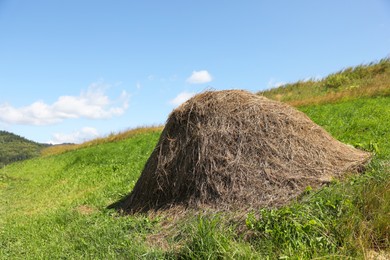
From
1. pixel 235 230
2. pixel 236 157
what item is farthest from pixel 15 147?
pixel 235 230

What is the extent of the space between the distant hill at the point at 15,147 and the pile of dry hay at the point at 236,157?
95768 mm

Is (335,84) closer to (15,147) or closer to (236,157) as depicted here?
(236,157)

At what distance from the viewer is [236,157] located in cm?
633

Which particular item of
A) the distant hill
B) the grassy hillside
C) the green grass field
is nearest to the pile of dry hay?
the green grass field

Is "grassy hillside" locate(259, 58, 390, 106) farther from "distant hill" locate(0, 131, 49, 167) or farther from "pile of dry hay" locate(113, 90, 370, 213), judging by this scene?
"distant hill" locate(0, 131, 49, 167)

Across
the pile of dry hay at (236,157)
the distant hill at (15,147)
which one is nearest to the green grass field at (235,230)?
the pile of dry hay at (236,157)

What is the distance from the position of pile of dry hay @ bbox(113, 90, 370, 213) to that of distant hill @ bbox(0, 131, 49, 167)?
3770 inches

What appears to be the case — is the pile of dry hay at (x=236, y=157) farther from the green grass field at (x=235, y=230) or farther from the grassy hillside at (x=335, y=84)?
the grassy hillside at (x=335, y=84)

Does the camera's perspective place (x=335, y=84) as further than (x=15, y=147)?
No

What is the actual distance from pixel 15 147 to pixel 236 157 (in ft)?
412

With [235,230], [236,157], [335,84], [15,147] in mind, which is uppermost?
[15,147]

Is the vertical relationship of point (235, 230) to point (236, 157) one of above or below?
below

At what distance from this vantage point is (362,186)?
492 cm

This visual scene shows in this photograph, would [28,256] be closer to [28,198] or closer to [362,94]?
[28,198]
